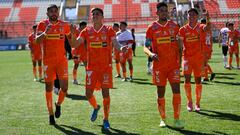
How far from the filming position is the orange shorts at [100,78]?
300 inches

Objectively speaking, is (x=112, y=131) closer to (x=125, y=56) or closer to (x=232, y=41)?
(x=125, y=56)

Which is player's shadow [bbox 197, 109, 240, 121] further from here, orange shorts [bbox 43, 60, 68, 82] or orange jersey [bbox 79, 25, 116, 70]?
orange shorts [bbox 43, 60, 68, 82]

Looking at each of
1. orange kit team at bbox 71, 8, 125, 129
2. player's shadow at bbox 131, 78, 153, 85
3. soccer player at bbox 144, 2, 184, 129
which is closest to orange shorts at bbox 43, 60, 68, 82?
orange kit team at bbox 71, 8, 125, 129

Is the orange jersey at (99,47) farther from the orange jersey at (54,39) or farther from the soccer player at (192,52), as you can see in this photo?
the soccer player at (192,52)

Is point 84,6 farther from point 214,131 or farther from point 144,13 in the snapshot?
point 214,131

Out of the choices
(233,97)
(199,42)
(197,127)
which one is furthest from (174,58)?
(233,97)

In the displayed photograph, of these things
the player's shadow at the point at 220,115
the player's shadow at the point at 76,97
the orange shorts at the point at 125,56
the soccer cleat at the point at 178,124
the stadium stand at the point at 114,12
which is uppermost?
Result: the stadium stand at the point at 114,12

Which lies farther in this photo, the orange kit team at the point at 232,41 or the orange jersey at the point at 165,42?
the orange kit team at the point at 232,41

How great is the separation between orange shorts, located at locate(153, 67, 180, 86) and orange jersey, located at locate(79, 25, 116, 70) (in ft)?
3.00

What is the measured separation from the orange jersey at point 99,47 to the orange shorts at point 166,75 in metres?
0.91

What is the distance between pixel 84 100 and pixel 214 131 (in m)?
4.71

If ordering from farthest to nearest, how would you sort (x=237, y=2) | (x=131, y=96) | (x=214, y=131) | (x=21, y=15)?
(x=21, y=15), (x=237, y=2), (x=131, y=96), (x=214, y=131)

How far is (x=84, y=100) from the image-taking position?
11188 mm

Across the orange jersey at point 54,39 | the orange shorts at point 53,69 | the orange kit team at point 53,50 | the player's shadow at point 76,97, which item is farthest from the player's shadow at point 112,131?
the player's shadow at point 76,97
